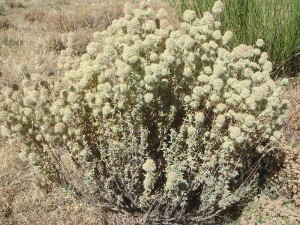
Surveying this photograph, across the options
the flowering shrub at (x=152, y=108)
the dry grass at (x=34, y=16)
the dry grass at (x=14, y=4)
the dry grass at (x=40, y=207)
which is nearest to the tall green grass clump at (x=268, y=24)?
the flowering shrub at (x=152, y=108)

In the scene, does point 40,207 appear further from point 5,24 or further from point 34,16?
point 34,16

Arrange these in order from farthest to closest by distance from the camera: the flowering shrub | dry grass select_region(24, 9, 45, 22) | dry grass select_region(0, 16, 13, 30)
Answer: dry grass select_region(24, 9, 45, 22)
dry grass select_region(0, 16, 13, 30)
the flowering shrub

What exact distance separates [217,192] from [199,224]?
408 millimetres

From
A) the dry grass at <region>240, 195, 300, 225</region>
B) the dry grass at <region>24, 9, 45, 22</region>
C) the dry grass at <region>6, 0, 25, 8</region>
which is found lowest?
the dry grass at <region>240, 195, 300, 225</region>

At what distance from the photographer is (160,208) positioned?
2711 mm

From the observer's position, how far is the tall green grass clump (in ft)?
13.6

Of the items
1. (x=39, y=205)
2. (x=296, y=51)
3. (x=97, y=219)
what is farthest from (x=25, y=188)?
(x=296, y=51)

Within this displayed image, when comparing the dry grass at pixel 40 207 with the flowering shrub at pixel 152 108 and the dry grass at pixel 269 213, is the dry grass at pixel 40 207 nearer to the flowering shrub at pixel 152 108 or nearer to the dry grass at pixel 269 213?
the flowering shrub at pixel 152 108

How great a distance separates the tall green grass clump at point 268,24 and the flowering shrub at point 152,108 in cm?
174

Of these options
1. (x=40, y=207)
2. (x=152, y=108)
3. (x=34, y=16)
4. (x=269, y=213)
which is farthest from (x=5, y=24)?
(x=269, y=213)

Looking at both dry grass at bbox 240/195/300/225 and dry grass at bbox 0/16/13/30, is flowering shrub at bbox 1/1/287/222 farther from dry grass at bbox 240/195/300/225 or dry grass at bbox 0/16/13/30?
dry grass at bbox 0/16/13/30

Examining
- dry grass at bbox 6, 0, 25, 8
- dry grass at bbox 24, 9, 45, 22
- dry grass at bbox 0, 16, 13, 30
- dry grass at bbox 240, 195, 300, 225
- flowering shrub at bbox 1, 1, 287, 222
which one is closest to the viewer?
flowering shrub at bbox 1, 1, 287, 222

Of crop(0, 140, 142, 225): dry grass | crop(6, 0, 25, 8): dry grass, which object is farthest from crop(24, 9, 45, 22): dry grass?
crop(0, 140, 142, 225): dry grass

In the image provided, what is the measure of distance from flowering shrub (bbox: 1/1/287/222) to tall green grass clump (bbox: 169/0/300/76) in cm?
174
